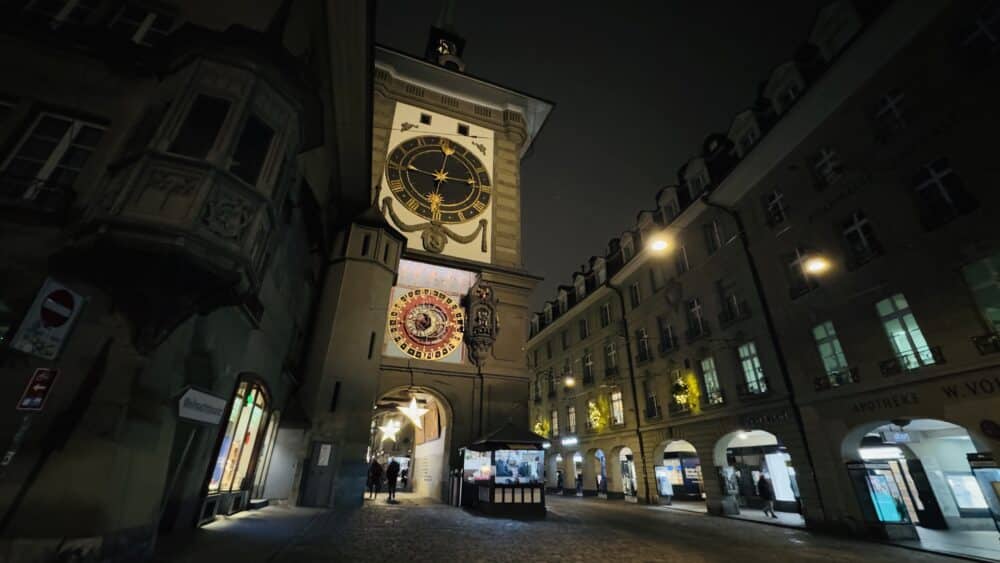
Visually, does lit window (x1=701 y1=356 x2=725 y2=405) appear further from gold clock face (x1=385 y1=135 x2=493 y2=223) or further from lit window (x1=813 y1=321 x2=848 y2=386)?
gold clock face (x1=385 y1=135 x2=493 y2=223)

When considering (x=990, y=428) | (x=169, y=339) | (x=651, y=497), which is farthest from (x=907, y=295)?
(x=169, y=339)

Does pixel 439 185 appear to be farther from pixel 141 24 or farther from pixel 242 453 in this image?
pixel 242 453

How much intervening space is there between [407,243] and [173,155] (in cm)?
1350

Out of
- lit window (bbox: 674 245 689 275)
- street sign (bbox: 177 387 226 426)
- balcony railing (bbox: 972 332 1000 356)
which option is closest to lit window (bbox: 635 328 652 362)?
lit window (bbox: 674 245 689 275)

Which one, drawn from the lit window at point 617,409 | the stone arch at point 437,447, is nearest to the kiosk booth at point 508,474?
the stone arch at point 437,447

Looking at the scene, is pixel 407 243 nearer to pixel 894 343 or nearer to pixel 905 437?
pixel 894 343

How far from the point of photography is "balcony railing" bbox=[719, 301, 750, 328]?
719 inches

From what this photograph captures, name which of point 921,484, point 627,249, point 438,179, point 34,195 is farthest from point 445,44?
point 921,484

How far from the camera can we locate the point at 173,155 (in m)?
6.41

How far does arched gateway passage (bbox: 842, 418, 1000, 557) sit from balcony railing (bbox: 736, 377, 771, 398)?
10.9ft

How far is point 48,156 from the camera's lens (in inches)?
252

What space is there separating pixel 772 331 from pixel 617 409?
43.7 ft

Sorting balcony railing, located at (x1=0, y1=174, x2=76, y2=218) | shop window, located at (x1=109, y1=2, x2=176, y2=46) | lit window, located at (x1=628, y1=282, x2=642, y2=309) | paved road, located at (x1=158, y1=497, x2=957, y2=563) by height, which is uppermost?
lit window, located at (x1=628, y1=282, x2=642, y2=309)

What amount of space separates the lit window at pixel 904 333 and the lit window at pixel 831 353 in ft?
5.21
